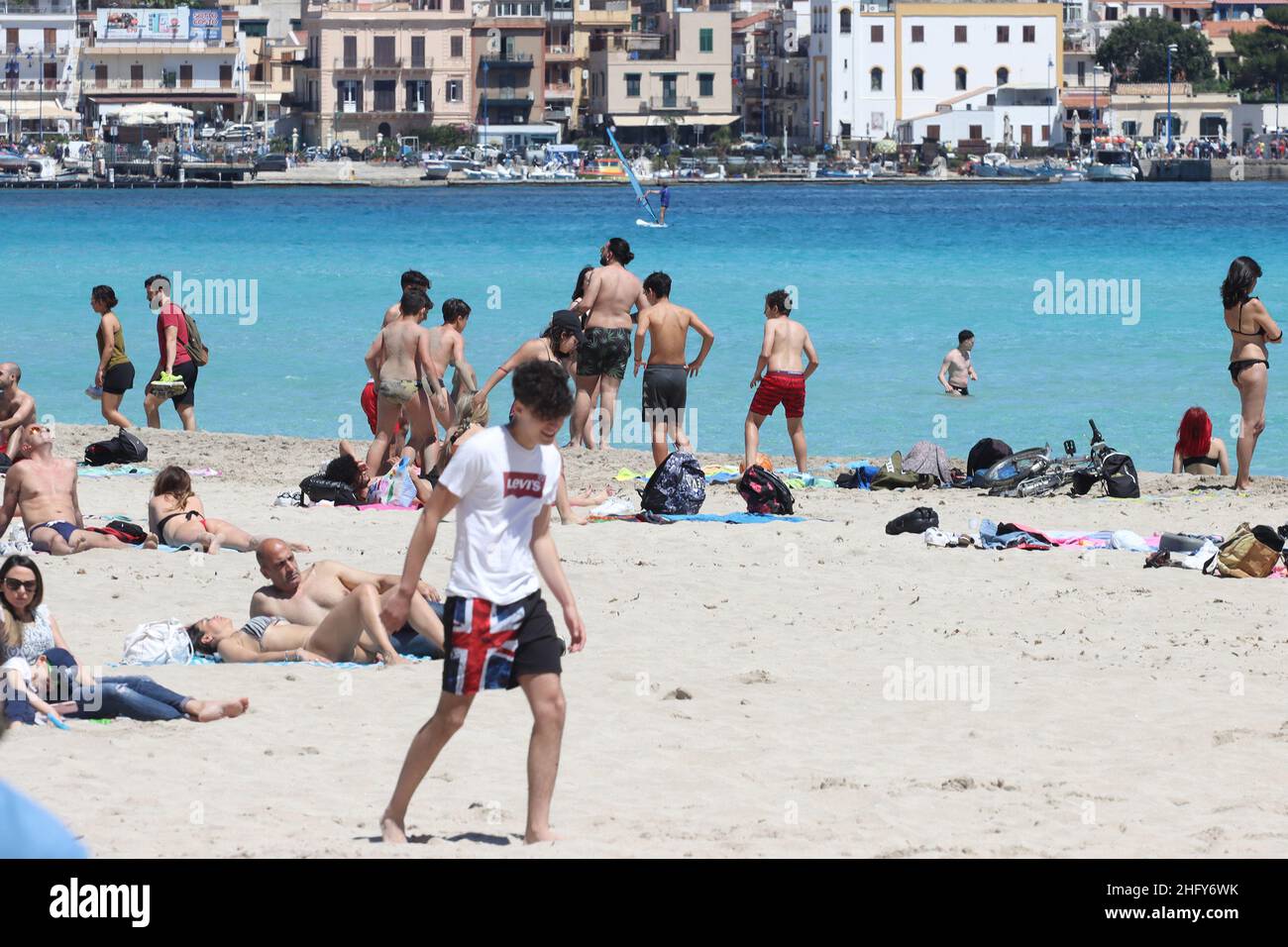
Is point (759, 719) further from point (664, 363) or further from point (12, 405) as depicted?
point (12, 405)

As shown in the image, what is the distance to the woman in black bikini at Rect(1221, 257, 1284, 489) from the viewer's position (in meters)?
11.1

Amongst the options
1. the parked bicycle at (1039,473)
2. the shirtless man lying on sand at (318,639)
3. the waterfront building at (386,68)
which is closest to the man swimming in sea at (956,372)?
the parked bicycle at (1039,473)

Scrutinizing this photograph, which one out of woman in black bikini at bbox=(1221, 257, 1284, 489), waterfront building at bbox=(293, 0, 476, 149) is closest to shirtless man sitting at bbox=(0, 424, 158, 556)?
woman in black bikini at bbox=(1221, 257, 1284, 489)

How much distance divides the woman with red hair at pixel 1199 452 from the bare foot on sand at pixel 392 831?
9.15m

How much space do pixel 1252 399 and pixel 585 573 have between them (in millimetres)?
4673

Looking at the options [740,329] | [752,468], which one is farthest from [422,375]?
[740,329]

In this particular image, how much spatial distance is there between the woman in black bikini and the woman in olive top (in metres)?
7.92

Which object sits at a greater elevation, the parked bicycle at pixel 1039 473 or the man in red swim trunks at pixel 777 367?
the man in red swim trunks at pixel 777 367

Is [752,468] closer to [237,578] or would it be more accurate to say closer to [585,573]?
[585,573]

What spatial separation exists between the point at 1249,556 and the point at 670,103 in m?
95.9

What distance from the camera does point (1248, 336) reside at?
1131cm

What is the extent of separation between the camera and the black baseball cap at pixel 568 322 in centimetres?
1151

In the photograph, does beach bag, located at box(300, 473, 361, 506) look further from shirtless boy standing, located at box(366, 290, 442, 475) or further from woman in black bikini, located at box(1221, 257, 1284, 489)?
woman in black bikini, located at box(1221, 257, 1284, 489)

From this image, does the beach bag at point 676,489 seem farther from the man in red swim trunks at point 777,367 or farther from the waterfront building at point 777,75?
the waterfront building at point 777,75
